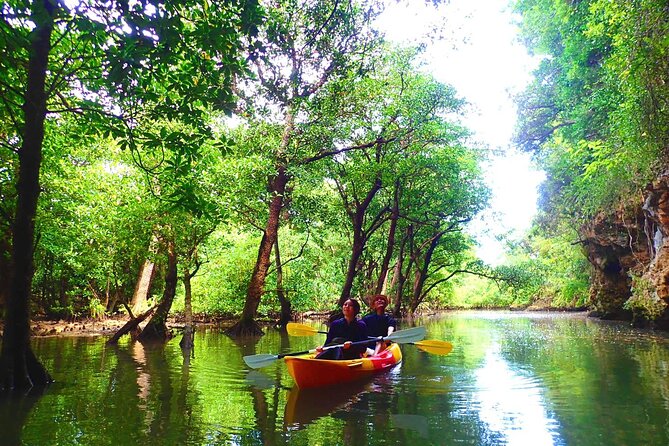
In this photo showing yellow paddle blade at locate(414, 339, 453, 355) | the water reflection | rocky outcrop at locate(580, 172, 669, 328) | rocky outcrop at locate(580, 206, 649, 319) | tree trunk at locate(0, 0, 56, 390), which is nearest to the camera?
the water reflection

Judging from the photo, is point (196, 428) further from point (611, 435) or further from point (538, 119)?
point (538, 119)

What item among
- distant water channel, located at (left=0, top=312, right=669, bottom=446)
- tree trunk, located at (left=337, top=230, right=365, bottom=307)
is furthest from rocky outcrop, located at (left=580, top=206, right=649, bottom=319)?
tree trunk, located at (left=337, top=230, right=365, bottom=307)

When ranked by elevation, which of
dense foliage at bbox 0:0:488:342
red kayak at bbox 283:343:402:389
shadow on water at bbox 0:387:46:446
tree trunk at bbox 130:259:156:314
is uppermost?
dense foliage at bbox 0:0:488:342

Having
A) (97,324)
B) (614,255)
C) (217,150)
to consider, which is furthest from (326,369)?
(614,255)

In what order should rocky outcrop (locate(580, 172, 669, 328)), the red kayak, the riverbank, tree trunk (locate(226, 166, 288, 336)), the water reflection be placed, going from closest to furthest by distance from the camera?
the water reflection, the red kayak, rocky outcrop (locate(580, 172, 669, 328)), the riverbank, tree trunk (locate(226, 166, 288, 336))

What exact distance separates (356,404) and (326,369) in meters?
0.96

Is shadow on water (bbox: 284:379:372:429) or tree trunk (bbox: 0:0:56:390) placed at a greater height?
tree trunk (bbox: 0:0:56:390)

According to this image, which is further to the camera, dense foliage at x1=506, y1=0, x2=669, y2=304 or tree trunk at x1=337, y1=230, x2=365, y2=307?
tree trunk at x1=337, y1=230, x2=365, y2=307

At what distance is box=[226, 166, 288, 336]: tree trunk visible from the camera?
15883mm

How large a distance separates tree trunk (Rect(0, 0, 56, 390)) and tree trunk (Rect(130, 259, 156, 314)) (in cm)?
1099

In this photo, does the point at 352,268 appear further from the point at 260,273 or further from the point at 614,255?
the point at 614,255

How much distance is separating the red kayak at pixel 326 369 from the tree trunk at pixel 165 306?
21.3ft

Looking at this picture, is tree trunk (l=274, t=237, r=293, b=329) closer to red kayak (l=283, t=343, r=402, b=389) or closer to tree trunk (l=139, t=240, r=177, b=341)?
tree trunk (l=139, t=240, r=177, b=341)

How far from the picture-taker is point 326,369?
7207mm
